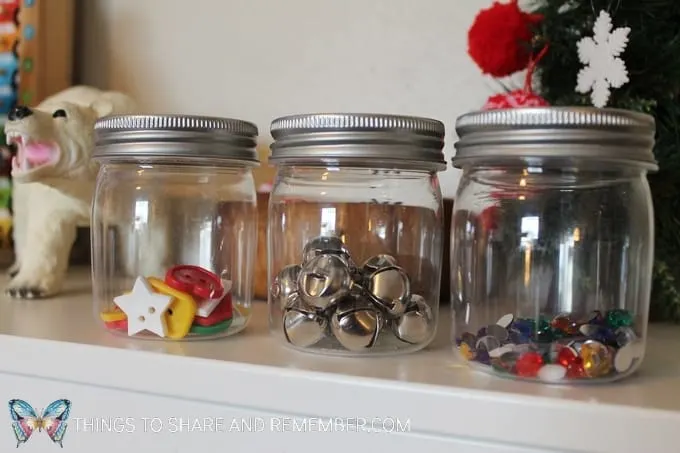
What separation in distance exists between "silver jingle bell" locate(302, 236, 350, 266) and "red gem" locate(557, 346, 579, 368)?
0.58 feet

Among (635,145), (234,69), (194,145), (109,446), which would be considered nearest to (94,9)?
(234,69)

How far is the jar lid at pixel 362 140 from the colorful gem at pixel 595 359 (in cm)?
18

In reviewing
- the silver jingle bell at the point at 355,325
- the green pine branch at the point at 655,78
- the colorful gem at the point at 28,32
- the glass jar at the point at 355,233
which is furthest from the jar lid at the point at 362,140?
the colorful gem at the point at 28,32

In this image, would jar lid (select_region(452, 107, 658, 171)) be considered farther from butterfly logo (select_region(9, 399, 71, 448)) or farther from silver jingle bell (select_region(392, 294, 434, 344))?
butterfly logo (select_region(9, 399, 71, 448))

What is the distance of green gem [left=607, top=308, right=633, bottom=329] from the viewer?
52cm

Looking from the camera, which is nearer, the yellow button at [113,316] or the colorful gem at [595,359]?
the colorful gem at [595,359]

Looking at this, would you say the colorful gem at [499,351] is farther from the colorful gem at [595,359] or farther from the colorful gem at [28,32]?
the colorful gem at [28,32]

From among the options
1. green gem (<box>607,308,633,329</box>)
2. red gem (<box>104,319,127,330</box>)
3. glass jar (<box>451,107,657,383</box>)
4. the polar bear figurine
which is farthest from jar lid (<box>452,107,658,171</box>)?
the polar bear figurine

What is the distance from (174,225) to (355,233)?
0.66 ft

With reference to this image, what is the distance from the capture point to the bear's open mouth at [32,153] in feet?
2.40

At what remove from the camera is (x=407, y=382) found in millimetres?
472

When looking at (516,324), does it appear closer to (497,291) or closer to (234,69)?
(497,291)

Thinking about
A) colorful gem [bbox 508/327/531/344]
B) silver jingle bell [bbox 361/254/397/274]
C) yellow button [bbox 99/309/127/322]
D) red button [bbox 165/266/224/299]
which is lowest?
yellow button [bbox 99/309/127/322]

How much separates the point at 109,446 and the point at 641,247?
416 millimetres
